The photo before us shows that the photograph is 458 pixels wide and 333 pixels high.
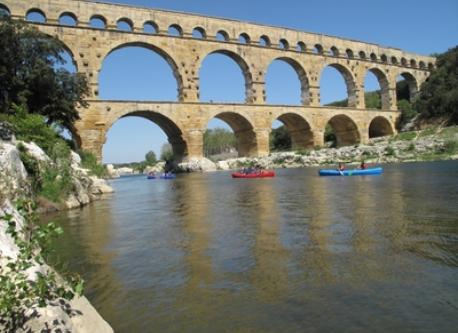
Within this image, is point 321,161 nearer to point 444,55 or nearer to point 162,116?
point 162,116

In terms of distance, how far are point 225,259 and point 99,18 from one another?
33.7 meters

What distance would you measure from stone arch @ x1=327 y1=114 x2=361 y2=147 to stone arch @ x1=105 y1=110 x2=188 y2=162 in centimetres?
1893

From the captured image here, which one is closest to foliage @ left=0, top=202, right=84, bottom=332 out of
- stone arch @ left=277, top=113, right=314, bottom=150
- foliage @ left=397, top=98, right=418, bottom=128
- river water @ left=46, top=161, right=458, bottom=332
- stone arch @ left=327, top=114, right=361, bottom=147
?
river water @ left=46, top=161, right=458, bottom=332

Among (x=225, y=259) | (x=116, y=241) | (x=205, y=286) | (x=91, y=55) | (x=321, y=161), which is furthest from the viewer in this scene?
(x=321, y=161)

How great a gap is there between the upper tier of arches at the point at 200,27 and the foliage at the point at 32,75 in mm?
12617

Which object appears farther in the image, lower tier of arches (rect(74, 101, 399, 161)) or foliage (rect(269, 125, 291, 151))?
foliage (rect(269, 125, 291, 151))

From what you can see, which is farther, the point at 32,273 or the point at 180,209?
the point at 180,209

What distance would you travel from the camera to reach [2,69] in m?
19.0

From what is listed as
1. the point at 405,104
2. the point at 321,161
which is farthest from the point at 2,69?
the point at 405,104

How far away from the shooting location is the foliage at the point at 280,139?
229ft

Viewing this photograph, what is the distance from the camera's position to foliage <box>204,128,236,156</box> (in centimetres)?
10306

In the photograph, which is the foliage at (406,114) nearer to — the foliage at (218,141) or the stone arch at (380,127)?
the stone arch at (380,127)

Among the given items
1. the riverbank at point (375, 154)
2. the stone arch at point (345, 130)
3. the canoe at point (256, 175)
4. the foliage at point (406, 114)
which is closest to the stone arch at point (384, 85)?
the foliage at point (406, 114)

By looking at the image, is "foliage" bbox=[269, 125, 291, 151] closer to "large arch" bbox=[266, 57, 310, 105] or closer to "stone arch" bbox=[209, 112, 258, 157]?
"large arch" bbox=[266, 57, 310, 105]
